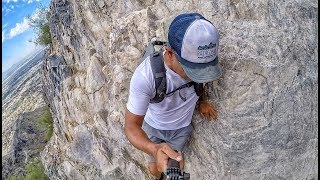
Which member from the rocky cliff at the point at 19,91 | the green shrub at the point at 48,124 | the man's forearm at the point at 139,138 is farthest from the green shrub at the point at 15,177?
the man's forearm at the point at 139,138

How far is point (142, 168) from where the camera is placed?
9.49 meters

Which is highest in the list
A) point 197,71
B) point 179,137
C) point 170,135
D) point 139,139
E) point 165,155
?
point 197,71

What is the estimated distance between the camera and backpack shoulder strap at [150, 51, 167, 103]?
529 centimetres

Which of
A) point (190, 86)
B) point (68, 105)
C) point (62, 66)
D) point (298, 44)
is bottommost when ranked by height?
point (68, 105)

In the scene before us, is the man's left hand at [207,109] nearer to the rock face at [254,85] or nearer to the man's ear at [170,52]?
the rock face at [254,85]

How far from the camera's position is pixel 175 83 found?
5531mm

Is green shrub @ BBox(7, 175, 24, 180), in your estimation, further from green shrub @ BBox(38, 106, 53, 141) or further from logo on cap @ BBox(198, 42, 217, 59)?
logo on cap @ BBox(198, 42, 217, 59)

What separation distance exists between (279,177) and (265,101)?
1.43 metres

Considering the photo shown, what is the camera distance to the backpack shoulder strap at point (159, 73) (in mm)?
5285

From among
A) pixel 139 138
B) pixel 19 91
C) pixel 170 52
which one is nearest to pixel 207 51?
pixel 170 52

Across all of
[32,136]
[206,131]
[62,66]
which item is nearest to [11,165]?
[32,136]

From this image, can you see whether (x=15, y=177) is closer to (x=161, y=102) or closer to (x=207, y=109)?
(x=207, y=109)

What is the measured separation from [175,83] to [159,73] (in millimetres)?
341

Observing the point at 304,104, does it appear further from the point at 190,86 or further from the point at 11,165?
the point at 11,165
